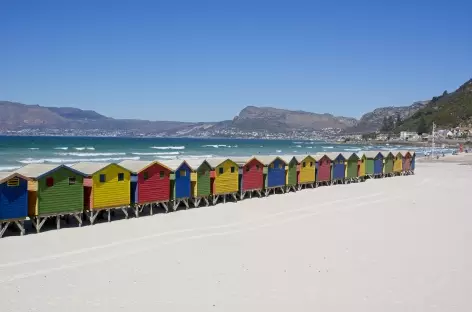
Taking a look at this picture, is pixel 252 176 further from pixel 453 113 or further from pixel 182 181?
pixel 453 113

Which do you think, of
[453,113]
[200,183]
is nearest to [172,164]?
[200,183]

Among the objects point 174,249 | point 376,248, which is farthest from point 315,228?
point 174,249

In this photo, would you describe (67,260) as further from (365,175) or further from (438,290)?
(365,175)

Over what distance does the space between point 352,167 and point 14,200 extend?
2339cm

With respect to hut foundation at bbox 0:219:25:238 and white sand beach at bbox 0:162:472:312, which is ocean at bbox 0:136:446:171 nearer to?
hut foundation at bbox 0:219:25:238

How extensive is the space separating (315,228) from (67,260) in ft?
27.8

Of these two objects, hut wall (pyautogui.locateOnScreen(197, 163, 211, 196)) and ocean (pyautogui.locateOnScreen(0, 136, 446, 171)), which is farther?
ocean (pyautogui.locateOnScreen(0, 136, 446, 171))

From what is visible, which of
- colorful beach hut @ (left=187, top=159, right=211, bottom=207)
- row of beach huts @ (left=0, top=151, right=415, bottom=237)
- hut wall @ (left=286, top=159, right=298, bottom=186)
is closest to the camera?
row of beach huts @ (left=0, top=151, right=415, bottom=237)

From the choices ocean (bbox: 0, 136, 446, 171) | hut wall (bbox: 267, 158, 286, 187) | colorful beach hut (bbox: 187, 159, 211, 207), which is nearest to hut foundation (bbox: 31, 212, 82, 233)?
colorful beach hut (bbox: 187, 159, 211, 207)

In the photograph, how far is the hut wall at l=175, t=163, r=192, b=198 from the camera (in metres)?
18.8

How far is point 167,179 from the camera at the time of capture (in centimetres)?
1842

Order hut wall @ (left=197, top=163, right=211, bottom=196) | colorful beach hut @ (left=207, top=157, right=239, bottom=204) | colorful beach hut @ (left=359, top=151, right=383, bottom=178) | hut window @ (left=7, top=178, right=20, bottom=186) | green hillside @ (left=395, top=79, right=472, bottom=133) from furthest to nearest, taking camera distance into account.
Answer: green hillside @ (left=395, top=79, right=472, bottom=133) < colorful beach hut @ (left=359, top=151, right=383, bottom=178) < colorful beach hut @ (left=207, top=157, right=239, bottom=204) < hut wall @ (left=197, top=163, right=211, bottom=196) < hut window @ (left=7, top=178, right=20, bottom=186)

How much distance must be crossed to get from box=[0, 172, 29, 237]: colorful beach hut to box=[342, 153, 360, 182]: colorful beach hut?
72.5 ft

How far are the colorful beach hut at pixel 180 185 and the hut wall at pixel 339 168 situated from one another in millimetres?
13218
